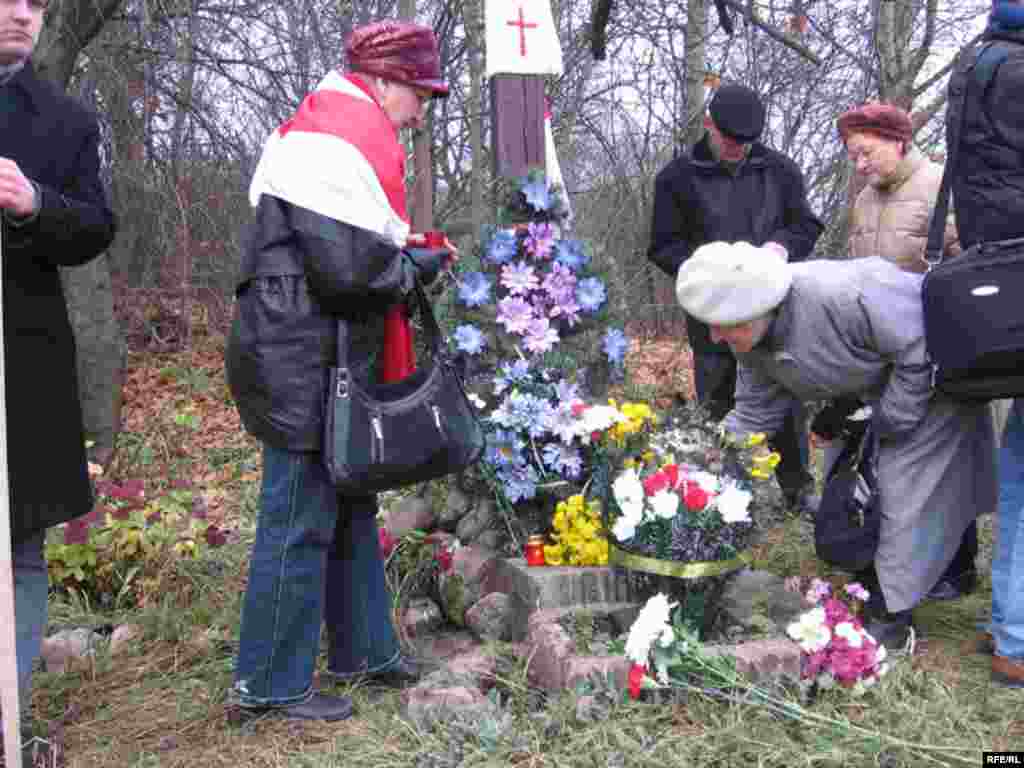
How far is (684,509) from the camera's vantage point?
2.90m

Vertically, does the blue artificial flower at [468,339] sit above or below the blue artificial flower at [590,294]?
below

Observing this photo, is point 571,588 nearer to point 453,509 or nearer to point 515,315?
point 453,509

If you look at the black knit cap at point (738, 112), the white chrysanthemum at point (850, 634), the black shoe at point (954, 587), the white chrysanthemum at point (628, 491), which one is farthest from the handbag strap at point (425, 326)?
the black knit cap at point (738, 112)

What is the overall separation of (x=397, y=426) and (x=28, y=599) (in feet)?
3.14

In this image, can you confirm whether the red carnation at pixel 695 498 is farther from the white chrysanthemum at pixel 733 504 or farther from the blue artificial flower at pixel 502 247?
the blue artificial flower at pixel 502 247

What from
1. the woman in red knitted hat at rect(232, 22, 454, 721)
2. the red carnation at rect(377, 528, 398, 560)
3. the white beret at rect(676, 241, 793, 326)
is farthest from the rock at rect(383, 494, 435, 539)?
the white beret at rect(676, 241, 793, 326)

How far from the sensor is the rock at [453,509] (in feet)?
12.6

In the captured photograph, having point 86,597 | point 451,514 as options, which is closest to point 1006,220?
point 451,514

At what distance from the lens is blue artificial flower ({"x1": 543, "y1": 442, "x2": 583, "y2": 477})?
3521 mm

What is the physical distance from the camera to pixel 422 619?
11.7 feet

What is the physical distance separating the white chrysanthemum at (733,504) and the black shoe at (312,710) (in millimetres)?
1129

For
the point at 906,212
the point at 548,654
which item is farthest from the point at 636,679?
the point at 906,212

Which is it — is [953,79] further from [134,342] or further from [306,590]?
[134,342]

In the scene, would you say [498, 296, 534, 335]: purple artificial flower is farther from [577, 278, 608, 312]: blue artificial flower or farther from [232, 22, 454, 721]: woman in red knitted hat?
[232, 22, 454, 721]: woman in red knitted hat
